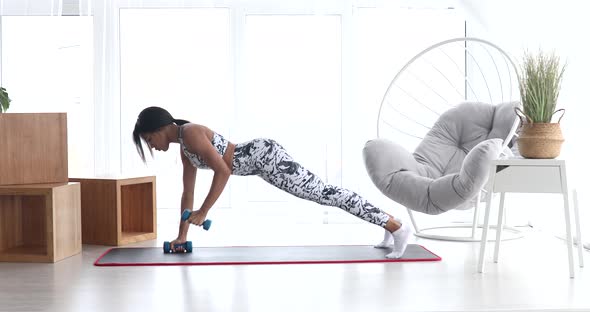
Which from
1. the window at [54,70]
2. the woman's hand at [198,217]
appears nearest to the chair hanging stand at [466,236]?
the woman's hand at [198,217]

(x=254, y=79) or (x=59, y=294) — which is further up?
(x=254, y=79)

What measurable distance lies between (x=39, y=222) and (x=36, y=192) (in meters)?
0.41

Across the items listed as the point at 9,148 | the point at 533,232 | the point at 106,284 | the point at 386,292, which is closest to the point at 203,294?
the point at 106,284

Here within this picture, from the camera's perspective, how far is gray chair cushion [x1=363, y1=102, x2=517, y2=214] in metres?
3.21

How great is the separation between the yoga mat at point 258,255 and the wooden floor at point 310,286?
0.07 m

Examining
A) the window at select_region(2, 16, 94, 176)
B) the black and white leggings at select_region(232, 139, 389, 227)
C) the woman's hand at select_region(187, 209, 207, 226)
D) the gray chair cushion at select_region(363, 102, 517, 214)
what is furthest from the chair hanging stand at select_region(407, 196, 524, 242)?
the window at select_region(2, 16, 94, 176)

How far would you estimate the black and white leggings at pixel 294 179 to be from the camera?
3.16m

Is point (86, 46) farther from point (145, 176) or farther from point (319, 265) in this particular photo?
point (319, 265)

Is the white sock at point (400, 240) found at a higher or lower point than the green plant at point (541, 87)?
lower

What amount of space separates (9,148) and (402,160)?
1.92 metres

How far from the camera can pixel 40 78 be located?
4645 mm

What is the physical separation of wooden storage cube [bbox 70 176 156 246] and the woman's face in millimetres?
504

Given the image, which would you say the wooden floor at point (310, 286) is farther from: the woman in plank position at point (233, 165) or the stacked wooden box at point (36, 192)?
the woman in plank position at point (233, 165)

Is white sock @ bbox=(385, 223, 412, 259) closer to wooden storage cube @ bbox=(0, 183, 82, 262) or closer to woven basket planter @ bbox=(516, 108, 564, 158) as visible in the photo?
woven basket planter @ bbox=(516, 108, 564, 158)
